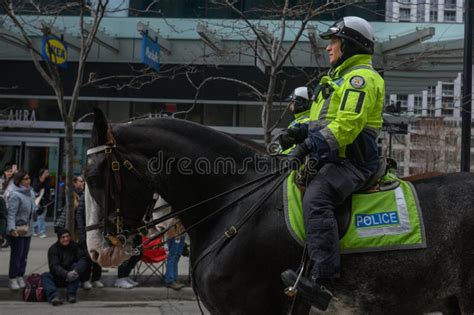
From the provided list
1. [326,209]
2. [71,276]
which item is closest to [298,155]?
[326,209]

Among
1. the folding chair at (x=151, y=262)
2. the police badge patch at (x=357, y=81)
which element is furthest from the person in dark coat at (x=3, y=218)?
the police badge patch at (x=357, y=81)

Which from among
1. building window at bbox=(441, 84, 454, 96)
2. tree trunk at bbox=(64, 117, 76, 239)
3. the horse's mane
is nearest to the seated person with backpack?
tree trunk at bbox=(64, 117, 76, 239)

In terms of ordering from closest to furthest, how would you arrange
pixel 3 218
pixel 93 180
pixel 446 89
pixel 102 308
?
pixel 93 180 < pixel 102 308 < pixel 3 218 < pixel 446 89

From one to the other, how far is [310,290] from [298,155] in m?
0.85

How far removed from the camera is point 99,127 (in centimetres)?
385

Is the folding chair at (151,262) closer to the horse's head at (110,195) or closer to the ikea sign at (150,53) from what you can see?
the ikea sign at (150,53)

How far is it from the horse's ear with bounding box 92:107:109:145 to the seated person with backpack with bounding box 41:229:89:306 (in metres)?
6.34

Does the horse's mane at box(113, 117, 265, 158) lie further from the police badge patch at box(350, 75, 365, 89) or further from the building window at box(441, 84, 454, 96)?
the building window at box(441, 84, 454, 96)

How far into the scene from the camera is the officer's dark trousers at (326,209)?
3502mm

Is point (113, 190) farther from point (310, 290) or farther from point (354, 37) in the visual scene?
point (354, 37)

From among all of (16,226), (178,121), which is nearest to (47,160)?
(16,226)

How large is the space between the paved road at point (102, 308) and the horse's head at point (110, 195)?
527 cm

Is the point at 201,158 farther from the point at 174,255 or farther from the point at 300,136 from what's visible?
the point at 174,255

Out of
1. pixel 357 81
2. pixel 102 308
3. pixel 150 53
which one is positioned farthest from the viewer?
pixel 150 53
